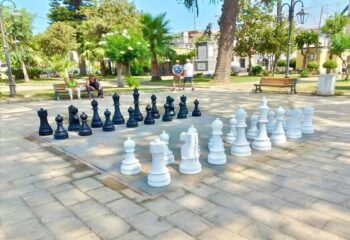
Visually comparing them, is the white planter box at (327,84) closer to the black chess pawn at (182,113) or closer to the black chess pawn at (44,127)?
the black chess pawn at (182,113)

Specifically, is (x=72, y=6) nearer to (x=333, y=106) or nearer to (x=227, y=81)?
(x=227, y=81)

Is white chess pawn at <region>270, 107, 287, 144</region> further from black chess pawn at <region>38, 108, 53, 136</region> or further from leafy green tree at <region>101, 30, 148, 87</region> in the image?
leafy green tree at <region>101, 30, 148, 87</region>

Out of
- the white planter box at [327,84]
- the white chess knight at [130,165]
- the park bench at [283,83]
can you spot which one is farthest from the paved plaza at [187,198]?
the park bench at [283,83]

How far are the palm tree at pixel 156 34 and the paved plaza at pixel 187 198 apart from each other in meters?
18.6

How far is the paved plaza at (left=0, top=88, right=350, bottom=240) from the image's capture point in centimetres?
241

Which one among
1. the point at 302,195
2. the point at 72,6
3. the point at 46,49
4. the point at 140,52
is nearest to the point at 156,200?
the point at 302,195

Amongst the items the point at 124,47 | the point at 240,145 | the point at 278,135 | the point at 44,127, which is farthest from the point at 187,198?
the point at 124,47

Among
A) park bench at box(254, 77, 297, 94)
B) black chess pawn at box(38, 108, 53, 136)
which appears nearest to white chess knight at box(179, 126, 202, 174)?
Result: black chess pawn at box(38, 108, 53, 136)

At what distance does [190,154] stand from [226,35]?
46.8 feet

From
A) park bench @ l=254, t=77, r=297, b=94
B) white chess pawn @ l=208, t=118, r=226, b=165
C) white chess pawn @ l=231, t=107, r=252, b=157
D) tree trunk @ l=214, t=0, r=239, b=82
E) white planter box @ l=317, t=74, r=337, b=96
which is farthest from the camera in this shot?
tree trunk @ l=214, t=0, r=239, b=82

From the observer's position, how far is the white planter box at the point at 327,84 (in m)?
11.2

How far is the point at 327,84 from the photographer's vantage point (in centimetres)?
1130

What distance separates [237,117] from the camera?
166 inches

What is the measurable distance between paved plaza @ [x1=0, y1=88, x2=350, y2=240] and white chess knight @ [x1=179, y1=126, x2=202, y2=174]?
163 mm
